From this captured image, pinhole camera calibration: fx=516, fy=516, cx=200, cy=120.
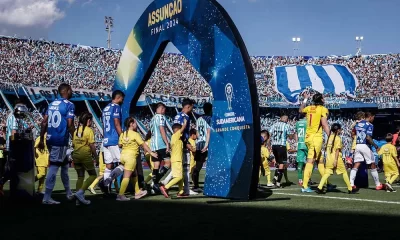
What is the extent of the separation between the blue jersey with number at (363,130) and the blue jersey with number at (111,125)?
217 inches

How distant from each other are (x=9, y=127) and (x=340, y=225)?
366 inches

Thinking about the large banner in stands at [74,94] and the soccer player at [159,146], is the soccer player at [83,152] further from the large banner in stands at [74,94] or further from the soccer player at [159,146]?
the large banner in stands at [74,94]

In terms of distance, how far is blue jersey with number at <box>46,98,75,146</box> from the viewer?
8.77 metres

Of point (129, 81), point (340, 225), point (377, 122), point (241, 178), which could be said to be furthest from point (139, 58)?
point (377, 122)

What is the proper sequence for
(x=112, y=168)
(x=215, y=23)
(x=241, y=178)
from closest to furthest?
1. (x=241, y=178)
2. (x=215, y=23)
3. (x=112, y=168)

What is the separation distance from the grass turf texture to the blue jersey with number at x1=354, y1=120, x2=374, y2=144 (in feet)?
8.99

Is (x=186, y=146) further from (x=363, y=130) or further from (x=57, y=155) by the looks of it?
(x=363, y=130)

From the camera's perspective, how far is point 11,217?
7.05 meters

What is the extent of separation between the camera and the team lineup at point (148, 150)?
8.83 metres

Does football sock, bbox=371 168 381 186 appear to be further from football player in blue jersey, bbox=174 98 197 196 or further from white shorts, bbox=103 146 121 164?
white shorts, bbox=103 146 121 164

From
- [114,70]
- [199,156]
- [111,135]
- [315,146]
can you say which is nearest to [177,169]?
[111,135]

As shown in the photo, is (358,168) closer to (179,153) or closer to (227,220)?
(179,153)

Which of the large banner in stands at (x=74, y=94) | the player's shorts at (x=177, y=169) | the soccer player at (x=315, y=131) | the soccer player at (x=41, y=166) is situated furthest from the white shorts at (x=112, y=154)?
the large banner in stands at (x=74, y=94)

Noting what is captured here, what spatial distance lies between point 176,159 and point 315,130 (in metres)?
3.07
